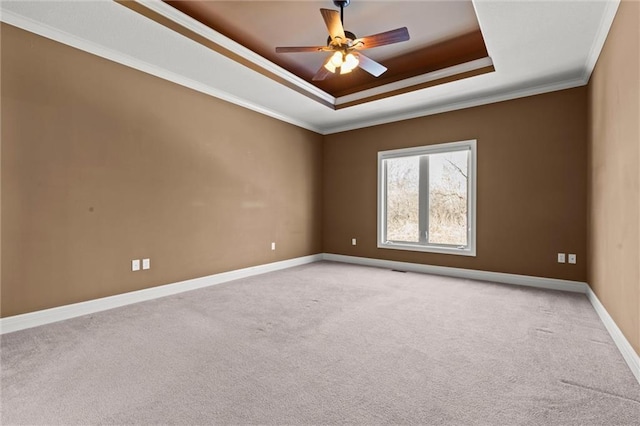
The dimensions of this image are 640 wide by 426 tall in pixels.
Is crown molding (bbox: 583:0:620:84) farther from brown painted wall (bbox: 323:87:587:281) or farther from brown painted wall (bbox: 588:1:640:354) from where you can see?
brown painted wall (bbox: 323:87:587:281)

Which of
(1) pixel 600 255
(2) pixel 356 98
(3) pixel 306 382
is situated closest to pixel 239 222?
(2) pixel 356 98

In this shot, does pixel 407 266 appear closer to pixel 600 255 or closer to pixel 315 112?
pixel 600 255

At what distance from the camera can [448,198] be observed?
4.91 m

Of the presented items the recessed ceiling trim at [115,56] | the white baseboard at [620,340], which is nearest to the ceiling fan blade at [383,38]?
the recessed ceiling trim at [115,56]

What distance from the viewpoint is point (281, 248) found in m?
5.34

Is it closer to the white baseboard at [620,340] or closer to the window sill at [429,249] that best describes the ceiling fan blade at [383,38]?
the white baseboard at [620,340]

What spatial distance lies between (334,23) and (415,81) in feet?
6.68

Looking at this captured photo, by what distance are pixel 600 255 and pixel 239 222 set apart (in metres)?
4.30

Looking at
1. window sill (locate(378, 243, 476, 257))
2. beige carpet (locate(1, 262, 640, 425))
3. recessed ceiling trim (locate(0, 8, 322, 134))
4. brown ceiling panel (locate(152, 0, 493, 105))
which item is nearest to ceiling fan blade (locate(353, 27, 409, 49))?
brown ceiling panel (locate(152, 0, 493, 105))

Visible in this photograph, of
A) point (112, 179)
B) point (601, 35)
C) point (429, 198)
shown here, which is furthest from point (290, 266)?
point (601, 35)

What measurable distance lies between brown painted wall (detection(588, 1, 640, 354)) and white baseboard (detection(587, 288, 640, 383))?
0.05 meters

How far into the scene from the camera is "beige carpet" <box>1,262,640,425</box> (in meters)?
1.55

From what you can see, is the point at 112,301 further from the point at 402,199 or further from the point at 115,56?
the point at 402,199

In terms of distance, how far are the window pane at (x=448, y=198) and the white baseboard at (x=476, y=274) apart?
45cm
